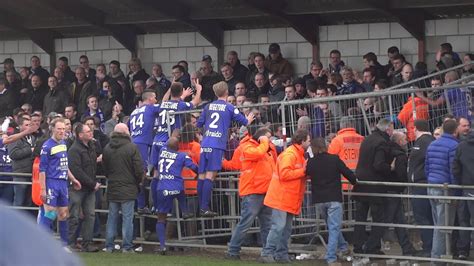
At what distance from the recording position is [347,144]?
1324 cm

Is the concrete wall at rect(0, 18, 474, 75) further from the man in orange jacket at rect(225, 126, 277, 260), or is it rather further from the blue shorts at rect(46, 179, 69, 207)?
the blue shorts at rect(46, 179, 69, 207)

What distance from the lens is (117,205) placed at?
14633mm

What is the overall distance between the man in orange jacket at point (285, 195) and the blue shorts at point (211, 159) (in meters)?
1.00

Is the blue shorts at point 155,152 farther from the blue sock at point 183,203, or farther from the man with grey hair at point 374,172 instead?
the man with grey hair at point 374,172

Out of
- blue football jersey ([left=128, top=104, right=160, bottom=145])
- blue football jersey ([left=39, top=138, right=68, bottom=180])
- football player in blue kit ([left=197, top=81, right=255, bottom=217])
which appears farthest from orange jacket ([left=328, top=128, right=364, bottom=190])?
blue football jersey ([left=39, top=138, right=68, bottom=180])

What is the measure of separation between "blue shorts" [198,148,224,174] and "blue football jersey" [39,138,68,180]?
72.1 inches

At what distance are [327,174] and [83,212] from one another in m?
4.10

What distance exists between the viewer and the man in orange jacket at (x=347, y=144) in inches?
516

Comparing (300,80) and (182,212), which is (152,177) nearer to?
(182,212)

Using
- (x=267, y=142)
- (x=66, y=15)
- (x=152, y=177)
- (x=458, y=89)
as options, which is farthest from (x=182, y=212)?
(x=66, y=15)

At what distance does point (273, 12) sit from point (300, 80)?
2.19 metres

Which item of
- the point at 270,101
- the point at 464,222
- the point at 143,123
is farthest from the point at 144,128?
the point at 464,222

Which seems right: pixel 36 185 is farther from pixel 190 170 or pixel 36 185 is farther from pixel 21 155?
pixel 190 170

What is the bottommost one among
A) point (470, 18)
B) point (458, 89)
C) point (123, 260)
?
point (123, 260)
